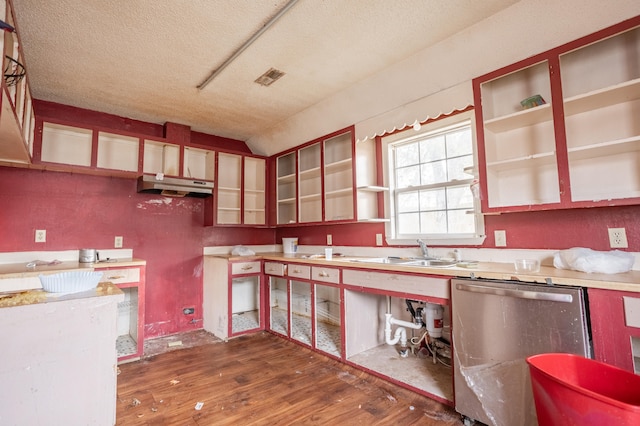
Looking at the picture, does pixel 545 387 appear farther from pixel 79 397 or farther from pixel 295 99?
pixel 295 99

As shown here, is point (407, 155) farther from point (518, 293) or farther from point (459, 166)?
point (518, 293)

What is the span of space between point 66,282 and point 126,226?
218 cm

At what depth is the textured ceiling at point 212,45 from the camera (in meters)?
1.89

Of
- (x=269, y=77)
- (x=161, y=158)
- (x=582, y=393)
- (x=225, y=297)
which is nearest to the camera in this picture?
(x=582, y=393)

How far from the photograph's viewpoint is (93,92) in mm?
2904

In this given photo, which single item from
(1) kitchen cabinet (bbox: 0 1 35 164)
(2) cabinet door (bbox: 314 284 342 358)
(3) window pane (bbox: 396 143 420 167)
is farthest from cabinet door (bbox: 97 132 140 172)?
(3) window pane (bbox: 396 143 420 167)

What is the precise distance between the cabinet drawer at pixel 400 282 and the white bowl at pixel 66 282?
69.3 inches

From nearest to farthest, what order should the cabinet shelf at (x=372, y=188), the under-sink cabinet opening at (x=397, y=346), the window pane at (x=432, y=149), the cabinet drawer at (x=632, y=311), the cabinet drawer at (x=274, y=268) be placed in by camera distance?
the cabinet drawer at (x=632, y=311), the under-sink cabinet opening at (x=397, y=346), the window pane at (x=432, y=149), the cabinet shelf at (x=372, y=188), the cabinet drawer at (x=274, y=268)

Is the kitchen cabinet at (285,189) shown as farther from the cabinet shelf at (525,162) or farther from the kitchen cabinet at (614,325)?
the kitchen cabinet at (614,325)

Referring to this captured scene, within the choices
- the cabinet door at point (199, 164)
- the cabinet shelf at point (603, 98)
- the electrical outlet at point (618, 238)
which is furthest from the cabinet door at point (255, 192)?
the electrical outlet at point (618, 238)

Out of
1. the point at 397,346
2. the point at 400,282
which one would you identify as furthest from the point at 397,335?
the point at 400,282

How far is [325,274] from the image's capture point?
282 cm

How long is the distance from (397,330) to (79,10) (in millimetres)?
3240

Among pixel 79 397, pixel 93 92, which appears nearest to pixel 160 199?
pixel 93 92
